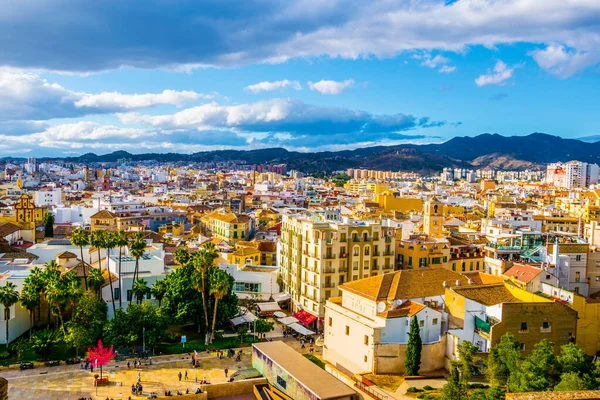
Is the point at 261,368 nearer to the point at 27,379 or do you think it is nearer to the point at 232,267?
the point at 27,379

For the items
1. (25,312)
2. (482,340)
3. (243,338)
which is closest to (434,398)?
(482,340)

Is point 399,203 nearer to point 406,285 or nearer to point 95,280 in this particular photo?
point 406,285

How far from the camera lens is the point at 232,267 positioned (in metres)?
55.8

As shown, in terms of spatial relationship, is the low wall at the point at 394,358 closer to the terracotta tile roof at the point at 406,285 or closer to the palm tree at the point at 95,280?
the terracotta tile roof at the point at 406,285

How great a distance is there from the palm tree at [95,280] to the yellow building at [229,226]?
3411cm

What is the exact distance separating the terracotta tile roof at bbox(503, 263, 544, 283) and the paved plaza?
2274cm

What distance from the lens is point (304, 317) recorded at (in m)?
50.1

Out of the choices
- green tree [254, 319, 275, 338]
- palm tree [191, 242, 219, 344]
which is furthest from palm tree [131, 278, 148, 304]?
green tree [254, 319, 275, 338]

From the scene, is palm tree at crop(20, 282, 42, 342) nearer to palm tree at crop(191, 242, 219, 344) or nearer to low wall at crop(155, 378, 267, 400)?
palm tree at crop(191, 242, 219, 344)

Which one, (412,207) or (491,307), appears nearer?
(491,307)

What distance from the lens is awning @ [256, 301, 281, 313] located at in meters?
52.7

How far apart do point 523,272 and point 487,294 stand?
910 cm

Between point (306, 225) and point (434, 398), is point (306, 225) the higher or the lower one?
the higher one

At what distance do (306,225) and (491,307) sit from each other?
65.3 feet
